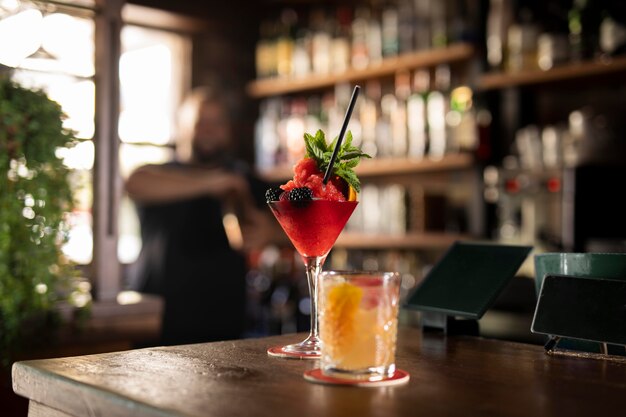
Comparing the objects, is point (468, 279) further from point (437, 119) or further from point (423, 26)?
point (423, 26)

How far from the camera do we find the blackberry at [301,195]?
42.4 inches

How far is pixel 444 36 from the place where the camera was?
363cm

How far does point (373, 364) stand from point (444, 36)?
2.95 m

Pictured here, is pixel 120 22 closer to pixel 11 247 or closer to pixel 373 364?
pixel 11 247

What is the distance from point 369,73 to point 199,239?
48.8 inches

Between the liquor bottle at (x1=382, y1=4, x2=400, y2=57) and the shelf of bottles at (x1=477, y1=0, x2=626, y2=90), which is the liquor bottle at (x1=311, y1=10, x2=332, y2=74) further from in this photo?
the shelf of bottles at (x1=477, y1=0, x2=626, y2=90)

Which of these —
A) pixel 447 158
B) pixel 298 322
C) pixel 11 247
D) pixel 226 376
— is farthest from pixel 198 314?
pixel 226 376

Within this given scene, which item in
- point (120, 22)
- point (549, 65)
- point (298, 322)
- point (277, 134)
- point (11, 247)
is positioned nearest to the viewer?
point (11, 247)

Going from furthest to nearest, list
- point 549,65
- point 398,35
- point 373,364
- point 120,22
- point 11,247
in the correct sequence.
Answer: point 398,35 < point 549,65 < point 120,22 < point 11,247 < point 373,364

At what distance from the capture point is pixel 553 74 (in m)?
3.14

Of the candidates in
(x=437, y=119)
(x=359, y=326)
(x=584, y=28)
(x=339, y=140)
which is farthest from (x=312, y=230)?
(x=437, y=119)

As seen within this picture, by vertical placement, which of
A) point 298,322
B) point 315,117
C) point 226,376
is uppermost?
point 315,117

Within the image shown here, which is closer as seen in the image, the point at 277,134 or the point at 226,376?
the point at 226,376

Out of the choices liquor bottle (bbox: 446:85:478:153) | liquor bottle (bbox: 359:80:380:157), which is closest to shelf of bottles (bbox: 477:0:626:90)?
liquor bottle (bbox: 446:85:478:153)
